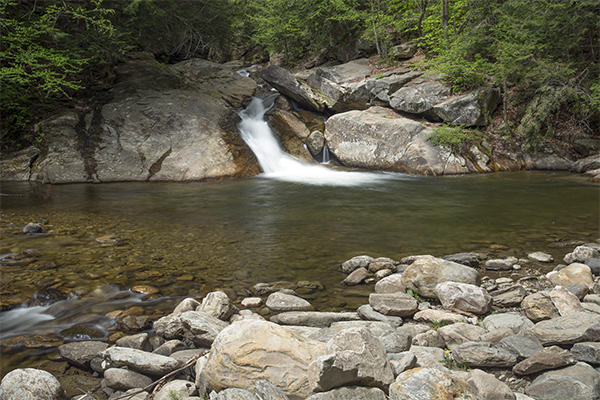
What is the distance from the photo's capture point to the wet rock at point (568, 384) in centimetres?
208

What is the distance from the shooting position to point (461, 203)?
9.12 metres

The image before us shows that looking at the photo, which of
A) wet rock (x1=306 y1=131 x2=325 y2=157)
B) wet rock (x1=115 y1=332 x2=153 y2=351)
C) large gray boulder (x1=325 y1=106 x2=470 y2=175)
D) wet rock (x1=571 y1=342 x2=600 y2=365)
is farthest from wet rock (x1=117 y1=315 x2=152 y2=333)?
wet rock (x1=306 y1=131 x2=325 y2=157)

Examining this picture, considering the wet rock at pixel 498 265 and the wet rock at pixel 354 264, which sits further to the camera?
the wet rock at pixel 354 264

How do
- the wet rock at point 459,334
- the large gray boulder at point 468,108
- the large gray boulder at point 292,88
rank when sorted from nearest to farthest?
the wet rock at point 459,334
the large gray boulder at point 468,108
the large gray boulder at point 292,88

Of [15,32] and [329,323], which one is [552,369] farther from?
[15,32]

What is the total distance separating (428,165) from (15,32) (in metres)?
14.8

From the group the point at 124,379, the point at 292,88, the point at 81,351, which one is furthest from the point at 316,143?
the point at 124,379

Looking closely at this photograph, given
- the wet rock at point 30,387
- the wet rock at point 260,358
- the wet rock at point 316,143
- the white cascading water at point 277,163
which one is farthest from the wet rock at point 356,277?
the wet rock at point 316,143

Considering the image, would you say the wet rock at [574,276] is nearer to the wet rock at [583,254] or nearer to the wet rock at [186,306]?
the wet rock at [583,254]

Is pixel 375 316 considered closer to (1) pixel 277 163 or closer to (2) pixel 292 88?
(1) pixel 277 163

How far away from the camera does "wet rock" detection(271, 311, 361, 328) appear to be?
3.43 metres

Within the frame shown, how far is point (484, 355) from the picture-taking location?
2.52m

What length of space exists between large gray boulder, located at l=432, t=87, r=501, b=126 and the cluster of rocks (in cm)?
1267

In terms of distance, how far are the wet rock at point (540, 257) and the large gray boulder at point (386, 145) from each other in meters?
8.78
